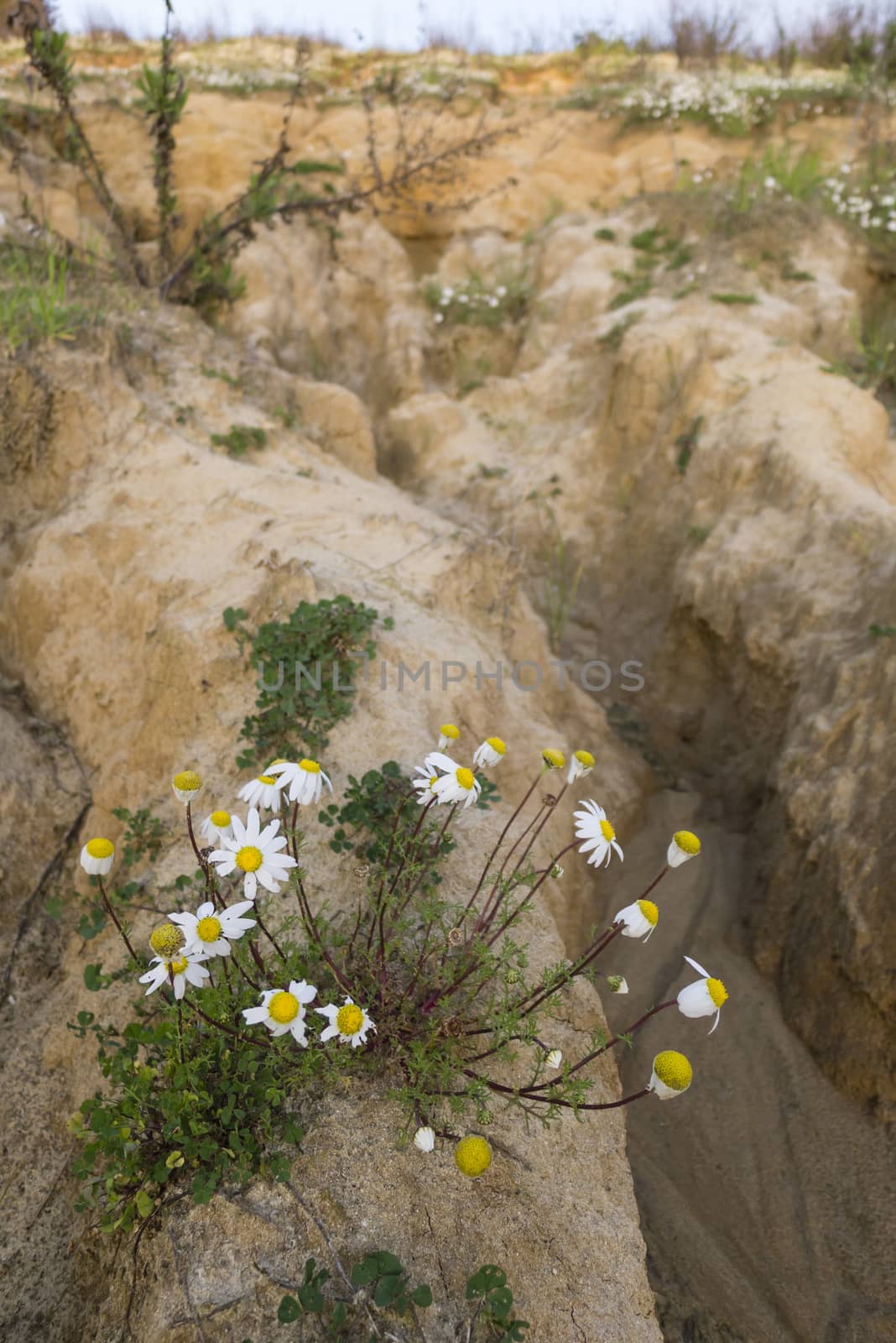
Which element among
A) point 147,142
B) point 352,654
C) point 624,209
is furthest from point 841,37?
point 352,654

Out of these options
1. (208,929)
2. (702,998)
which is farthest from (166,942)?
(702,998)

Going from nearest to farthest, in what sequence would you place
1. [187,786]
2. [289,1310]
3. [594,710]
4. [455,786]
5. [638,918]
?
1. [289,1310]
2. [638,918]
3. [187,786]
4. [455,786]
5. [594,710]

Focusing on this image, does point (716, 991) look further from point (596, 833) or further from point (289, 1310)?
point (289, 1310)

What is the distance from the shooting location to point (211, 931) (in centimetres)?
150

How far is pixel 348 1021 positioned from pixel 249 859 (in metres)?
0.38

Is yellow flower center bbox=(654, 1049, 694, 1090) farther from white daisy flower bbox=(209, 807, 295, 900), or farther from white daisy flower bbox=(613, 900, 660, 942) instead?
white daisy flower bbox=(209, 807, 295, 900)

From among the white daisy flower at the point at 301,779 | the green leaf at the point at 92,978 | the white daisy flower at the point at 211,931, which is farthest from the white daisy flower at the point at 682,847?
the green leaf at the point at 92,978

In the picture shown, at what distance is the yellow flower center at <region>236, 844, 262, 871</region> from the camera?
1562 mm

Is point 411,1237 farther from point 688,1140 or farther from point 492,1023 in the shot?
point 688,1140

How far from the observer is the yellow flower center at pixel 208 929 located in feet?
4.92

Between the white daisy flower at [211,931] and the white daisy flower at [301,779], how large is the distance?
0.26m

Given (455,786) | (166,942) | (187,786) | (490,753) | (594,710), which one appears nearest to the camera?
(166,942)

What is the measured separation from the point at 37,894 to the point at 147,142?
9528 mm

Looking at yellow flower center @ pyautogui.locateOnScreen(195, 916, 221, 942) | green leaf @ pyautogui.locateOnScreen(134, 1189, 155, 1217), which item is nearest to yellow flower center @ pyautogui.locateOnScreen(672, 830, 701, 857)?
yellow flower center @ pyautogui.locateOnScreen(195, 916, 221, 942)
